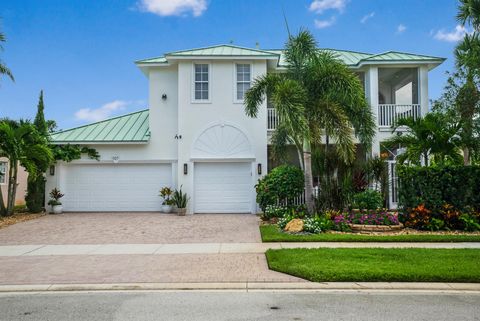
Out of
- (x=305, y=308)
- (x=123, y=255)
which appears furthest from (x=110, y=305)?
(x=123, y=255)

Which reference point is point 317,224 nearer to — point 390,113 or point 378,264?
point 378,264

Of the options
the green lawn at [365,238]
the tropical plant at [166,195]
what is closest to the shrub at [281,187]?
the green lawn at [365,238]

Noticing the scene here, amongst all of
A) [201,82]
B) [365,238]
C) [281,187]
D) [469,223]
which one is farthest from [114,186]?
[469,223]

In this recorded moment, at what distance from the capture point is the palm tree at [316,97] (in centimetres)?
1194

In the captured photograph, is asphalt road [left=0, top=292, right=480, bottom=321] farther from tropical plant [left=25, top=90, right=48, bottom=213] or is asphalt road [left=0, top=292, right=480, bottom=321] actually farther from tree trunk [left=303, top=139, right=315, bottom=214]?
tropical plant [left=25, top=90, right=48, bottom=213]

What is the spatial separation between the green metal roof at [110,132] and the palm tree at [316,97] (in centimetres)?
684

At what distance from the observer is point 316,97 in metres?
12.6

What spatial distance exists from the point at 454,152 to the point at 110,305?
39.0 ft

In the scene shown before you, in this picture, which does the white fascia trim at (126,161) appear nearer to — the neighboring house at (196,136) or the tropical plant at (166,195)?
the neighboring house at (196,136)

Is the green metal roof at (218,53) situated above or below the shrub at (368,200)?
above

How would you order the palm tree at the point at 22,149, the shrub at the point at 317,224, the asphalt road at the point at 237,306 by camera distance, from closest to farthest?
1. the asphalt road at the point at 237,306
2. the shrub at the point at 317,224
3. the palm tree at the point at 22,149

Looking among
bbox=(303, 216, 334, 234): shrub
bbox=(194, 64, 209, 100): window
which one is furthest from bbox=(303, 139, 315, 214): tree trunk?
bbox=(194, 64, 209, 100): window

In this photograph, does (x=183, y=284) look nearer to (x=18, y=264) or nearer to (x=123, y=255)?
(x=123, y=255)

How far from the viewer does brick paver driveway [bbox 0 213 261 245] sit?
1064cm
